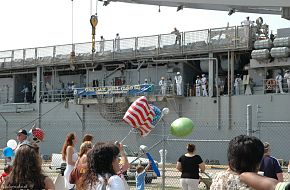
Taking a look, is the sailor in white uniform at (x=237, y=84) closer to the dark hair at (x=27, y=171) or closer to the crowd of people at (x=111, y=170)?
the crowd of people at (x=111, y=170)

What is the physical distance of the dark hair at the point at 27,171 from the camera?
16.5 ft

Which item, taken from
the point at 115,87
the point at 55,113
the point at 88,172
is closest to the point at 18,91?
the point at 55,113

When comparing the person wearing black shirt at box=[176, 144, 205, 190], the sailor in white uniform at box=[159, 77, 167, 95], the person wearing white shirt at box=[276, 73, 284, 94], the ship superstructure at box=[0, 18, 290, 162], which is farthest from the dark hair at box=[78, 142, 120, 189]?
the sailor in white uniform at box=[159, 77, 167, 95]

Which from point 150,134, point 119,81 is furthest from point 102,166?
point 119,81

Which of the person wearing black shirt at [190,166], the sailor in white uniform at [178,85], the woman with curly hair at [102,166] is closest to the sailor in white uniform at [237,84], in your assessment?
the sailor in white uniform at [178,85]

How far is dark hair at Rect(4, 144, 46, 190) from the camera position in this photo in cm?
504

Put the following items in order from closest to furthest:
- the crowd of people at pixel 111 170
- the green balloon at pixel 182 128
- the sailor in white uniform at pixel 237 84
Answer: the crowd of people at pixel 111 170 < the green balloon at pixel 182 128 < the sailor in white uniform at pixel 237 84

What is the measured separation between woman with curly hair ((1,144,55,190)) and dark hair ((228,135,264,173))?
1.70 m

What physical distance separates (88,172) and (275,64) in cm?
2900

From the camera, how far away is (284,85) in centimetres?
3312

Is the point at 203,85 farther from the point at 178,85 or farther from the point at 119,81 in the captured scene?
the point at 119,81

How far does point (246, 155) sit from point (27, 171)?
1.94m

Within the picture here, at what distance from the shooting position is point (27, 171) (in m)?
5.05

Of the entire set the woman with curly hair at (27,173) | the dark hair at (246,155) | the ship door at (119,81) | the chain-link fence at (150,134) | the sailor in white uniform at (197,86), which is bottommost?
the chain-link fence at (150,134)
